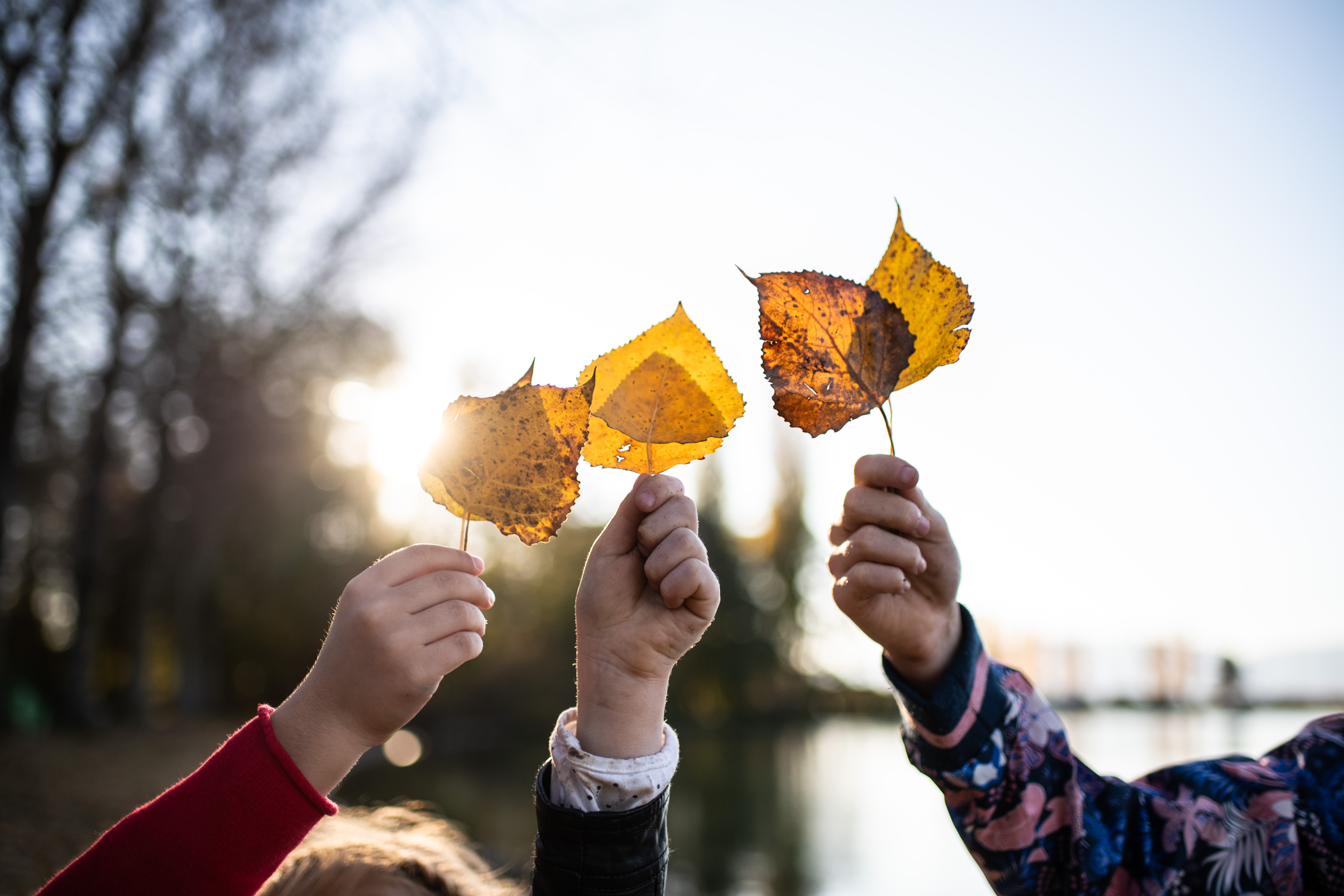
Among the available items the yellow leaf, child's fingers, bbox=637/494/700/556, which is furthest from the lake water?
the yellow leaf

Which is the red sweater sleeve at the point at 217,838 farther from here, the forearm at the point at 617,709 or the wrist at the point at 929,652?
the wrist at the point at 929,652

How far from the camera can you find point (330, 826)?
183cm

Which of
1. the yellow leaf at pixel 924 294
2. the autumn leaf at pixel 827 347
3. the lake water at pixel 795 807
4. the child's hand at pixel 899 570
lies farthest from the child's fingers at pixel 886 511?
the lake water at pixel 795 807

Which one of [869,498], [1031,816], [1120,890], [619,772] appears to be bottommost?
[1120,890]

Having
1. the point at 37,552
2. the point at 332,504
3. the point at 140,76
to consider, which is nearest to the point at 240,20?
the point at 140,76

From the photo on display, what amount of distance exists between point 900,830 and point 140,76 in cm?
1364

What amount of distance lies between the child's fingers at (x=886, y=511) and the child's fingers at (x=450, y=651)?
666mm

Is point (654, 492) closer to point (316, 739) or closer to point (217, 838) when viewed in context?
point (316, 739)

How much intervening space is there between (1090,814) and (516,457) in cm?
140

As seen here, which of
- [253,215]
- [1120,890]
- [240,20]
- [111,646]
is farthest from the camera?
[111,646]

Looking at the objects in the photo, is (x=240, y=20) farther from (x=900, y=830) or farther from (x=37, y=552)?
(x=37, y=552)

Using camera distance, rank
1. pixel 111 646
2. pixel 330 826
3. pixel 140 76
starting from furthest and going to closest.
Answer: pixel 111 646 < pixel 140 76 < pixel 330 826

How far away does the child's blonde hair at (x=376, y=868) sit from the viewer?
1.51 metres

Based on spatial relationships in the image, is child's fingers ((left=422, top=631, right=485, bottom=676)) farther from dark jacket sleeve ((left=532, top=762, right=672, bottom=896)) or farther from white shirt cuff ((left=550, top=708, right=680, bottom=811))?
dark jacket sleeve ((left=532, top=762, right=672, bottom=896))
